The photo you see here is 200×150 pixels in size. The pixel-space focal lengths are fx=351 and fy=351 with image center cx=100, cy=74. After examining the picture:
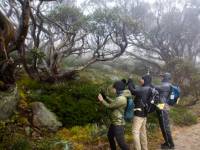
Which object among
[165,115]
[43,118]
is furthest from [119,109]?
[43,118]

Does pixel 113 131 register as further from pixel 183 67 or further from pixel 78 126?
pixel 183 67

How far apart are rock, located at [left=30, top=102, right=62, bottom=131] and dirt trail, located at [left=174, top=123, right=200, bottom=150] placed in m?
4.07

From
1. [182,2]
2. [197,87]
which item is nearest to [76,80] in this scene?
[197,87]

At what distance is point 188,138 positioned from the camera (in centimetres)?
1291

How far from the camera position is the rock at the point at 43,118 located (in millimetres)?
11552

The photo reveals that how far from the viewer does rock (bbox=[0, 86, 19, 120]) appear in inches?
439

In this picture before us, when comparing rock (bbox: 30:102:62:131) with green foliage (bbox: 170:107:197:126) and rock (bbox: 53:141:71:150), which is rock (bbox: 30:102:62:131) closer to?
rock (bbox: 53:141:71:150)

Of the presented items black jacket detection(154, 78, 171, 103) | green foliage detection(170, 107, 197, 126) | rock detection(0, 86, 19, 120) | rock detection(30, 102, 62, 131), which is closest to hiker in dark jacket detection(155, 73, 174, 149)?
black jacket detection(154, 78, 171, 103)

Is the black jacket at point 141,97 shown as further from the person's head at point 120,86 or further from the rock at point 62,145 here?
the rock at point 62,145

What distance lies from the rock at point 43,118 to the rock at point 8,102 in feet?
2.25

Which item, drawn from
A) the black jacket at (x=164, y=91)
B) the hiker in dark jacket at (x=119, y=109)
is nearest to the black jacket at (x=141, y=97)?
the hiker in dark jacket at (x=119, y=109)

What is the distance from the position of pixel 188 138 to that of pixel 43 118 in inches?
211

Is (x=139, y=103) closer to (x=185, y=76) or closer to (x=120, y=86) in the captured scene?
(x=120, y=86)

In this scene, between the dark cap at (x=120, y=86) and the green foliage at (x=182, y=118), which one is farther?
the green foliage at (x=182, y=118)
